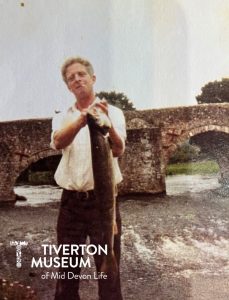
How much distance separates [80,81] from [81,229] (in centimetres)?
118

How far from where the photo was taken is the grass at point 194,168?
5.96 meters

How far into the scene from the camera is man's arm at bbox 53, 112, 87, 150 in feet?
12.0

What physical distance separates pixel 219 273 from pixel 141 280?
0.73 m

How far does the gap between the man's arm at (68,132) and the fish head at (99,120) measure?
157 millimetres

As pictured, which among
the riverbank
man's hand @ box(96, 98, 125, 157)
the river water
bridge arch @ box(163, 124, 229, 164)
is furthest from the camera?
bridge arch @ box(163, 124, 229, 164)

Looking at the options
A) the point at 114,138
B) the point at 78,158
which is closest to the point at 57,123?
the point at 78,158

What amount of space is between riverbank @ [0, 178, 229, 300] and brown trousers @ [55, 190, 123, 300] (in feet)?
0.67

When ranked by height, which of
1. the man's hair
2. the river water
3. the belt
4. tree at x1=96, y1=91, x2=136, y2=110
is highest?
the man's hair

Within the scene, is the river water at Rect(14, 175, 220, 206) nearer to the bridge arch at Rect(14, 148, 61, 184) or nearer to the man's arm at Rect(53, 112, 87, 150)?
the bridge arch at Rect(14, 148, 61, 184)

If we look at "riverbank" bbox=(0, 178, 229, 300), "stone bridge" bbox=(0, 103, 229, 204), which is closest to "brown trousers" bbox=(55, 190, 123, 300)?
"riverbank" bbox=(0, 178, 229, 300)

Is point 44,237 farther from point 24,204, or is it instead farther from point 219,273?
point 24,204

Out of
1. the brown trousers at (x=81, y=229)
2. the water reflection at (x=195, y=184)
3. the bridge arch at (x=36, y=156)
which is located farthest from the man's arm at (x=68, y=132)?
the bridge arch at (x=36, y=156)

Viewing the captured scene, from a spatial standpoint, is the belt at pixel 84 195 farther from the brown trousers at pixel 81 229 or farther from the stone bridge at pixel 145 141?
the stone bridge at pixel 145 141

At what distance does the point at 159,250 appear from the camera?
16.0ft
